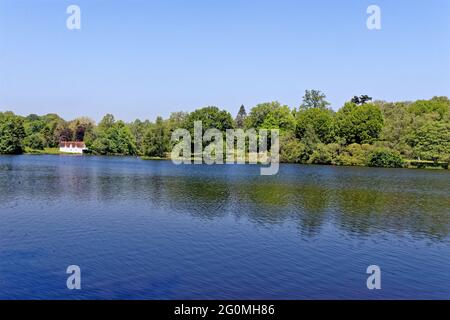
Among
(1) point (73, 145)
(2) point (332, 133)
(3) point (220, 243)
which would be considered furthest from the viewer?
(1) point (73, 145)

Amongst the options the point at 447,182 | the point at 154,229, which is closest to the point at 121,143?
the point at 447,182

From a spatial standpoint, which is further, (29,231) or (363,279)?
(29,231)

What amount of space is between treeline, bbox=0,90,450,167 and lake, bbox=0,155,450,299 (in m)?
47.1

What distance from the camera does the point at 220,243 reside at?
78.2 ft

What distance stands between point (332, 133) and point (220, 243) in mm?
80522

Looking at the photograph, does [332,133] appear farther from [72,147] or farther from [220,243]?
[72,147]

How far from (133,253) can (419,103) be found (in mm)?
109456

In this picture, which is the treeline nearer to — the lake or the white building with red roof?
the white building with red roof

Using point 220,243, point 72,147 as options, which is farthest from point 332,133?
point 72,147

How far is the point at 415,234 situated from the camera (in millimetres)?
26922

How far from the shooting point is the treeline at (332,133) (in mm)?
88000

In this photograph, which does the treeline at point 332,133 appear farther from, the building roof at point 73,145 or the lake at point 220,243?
the lake at point 220,243
